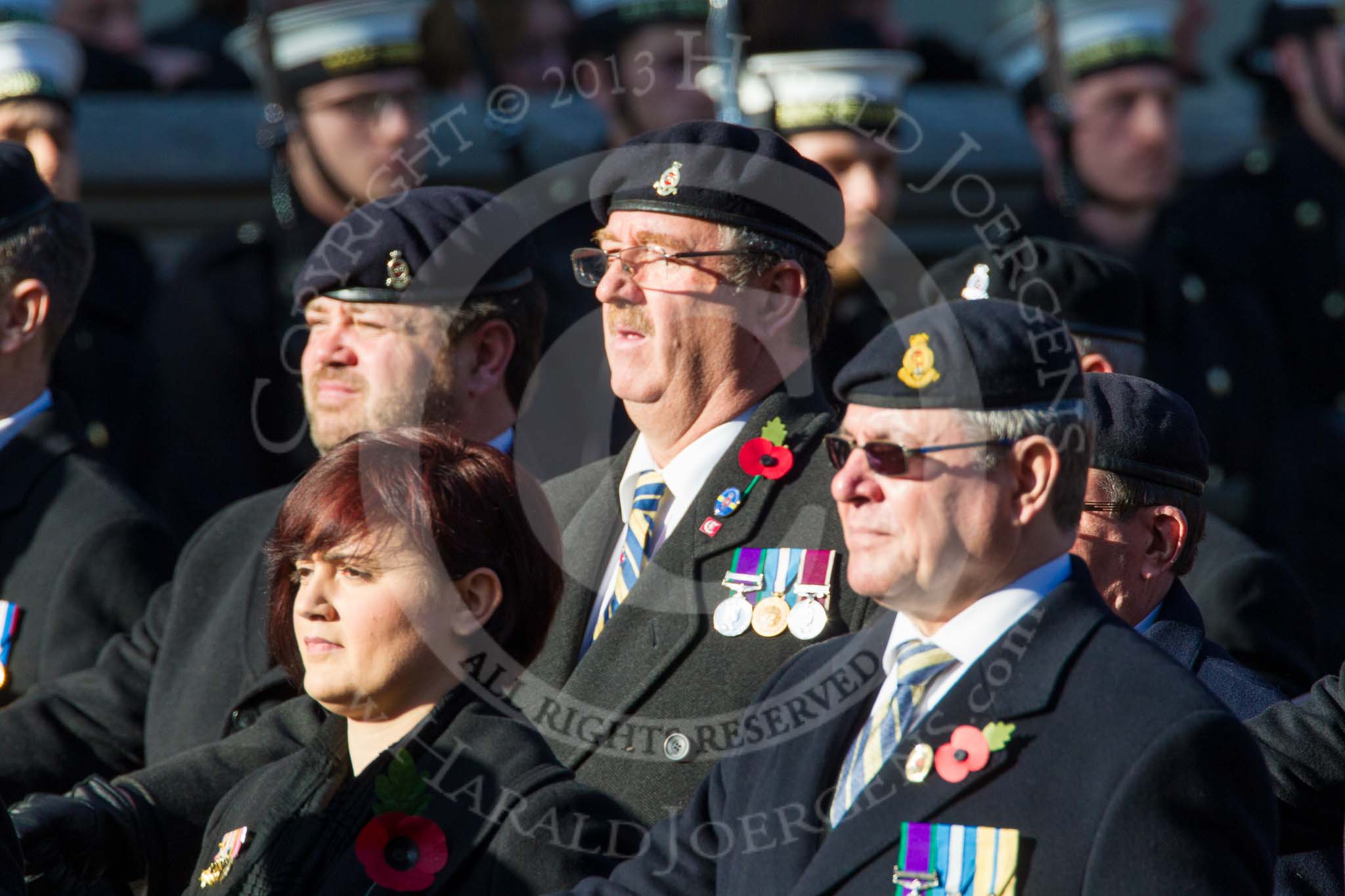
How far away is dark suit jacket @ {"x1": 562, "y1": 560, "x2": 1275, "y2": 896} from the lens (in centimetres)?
274

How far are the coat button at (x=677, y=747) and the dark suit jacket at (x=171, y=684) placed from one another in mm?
896

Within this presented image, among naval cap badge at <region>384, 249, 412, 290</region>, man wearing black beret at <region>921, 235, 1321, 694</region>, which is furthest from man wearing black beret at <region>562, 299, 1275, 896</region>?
naval cap badge at <region>384, 249, 412, 290</region>

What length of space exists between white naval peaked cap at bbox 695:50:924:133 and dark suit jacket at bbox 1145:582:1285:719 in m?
2.84

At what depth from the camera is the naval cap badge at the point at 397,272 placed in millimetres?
4547

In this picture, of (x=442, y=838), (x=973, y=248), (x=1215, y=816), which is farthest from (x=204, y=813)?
(x=973, y=248)

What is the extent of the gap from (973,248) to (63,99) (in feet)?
8.88

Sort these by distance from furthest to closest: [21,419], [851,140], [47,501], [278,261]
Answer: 1. [278,261]
2. [851,140]
3. [21,419]
4. [47,501]

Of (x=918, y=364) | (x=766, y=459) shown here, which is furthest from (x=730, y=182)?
(x=918, y=364)

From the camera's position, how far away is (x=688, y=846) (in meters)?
3.15

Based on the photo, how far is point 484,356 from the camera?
466 cm

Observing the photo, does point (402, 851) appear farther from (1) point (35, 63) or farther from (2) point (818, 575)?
(1) point (35, 63)

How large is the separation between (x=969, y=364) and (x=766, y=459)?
1.11m

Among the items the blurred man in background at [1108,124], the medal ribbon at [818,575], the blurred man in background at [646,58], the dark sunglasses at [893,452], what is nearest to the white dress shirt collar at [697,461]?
the medal ribbon at [818,575]

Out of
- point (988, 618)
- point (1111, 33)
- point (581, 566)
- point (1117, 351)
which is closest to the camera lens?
point (988, 618)
